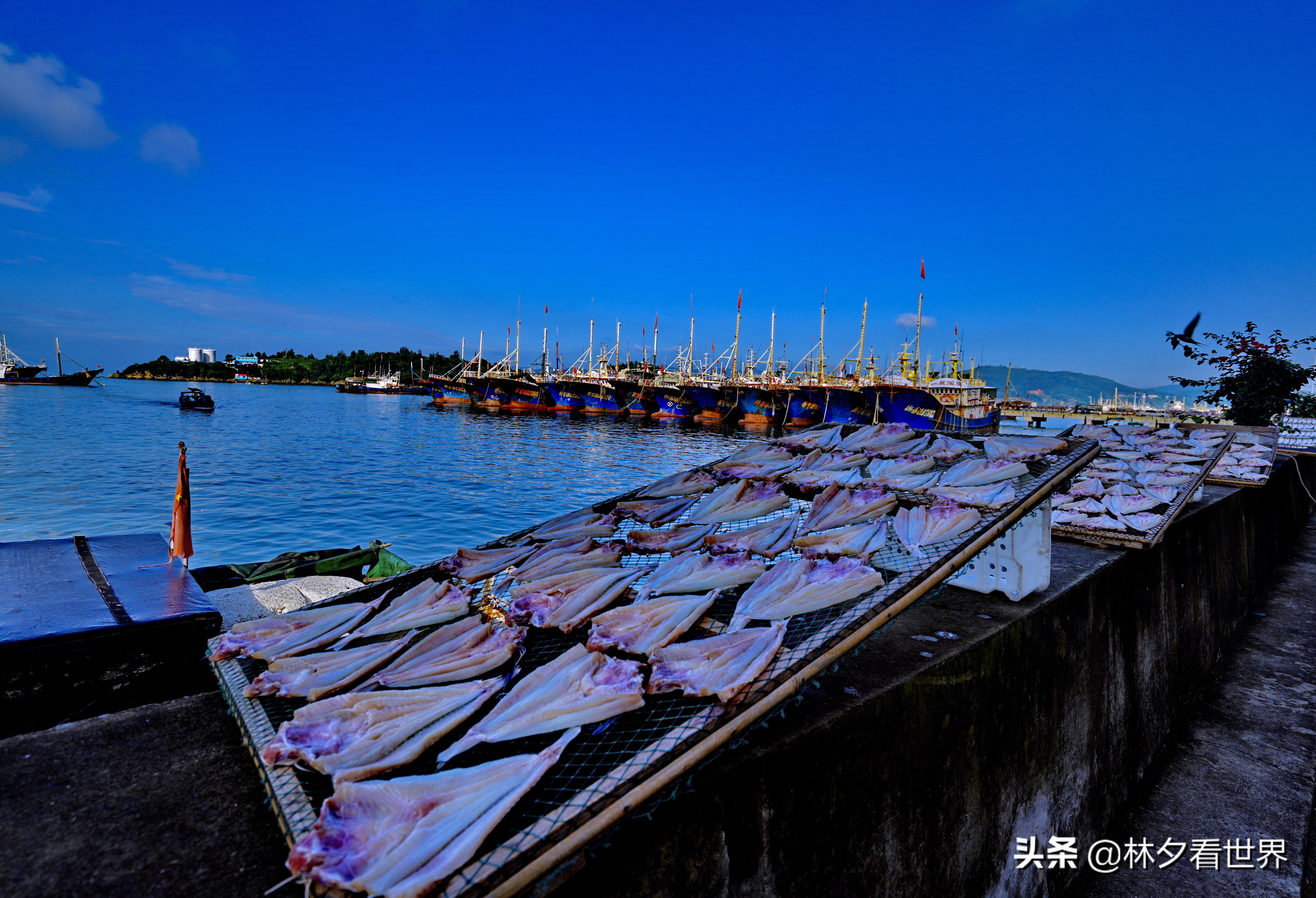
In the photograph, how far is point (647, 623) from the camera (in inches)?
93.1

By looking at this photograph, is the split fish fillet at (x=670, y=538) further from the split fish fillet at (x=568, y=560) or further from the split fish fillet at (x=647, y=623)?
the split fish fillet at (x=647, y=623)

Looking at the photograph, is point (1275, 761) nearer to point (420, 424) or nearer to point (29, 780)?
point (29, 780)

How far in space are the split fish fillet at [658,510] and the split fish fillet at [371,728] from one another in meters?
1.90

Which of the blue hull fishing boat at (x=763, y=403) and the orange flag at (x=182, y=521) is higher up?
the blue hull fishing boat at (x=763, y=403)

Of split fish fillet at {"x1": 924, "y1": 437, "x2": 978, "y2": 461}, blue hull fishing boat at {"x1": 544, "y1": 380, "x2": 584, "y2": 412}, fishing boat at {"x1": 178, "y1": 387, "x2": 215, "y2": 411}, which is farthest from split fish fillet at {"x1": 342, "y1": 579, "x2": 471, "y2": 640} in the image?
fishing boat at {"x1": 178, "y1": 387, "x2": 215, "y2": 411}

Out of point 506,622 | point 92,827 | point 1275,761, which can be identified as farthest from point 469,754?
point 1275,761

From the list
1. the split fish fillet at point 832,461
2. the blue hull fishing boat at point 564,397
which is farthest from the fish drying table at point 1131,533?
the blue hull fishing boat at point 564,397

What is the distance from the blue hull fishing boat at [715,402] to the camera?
5756cm

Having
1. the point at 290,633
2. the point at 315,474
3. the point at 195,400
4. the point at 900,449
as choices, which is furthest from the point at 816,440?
the point at 195,400

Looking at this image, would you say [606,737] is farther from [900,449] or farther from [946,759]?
[900,449]

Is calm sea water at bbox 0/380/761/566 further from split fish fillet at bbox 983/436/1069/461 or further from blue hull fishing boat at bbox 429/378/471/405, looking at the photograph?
blue hull fishing boat at bbox 429/378/471/405

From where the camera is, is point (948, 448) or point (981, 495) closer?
point (981, 495)

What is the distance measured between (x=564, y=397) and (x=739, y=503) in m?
64.3

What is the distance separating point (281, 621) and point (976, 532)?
10.5 ft
